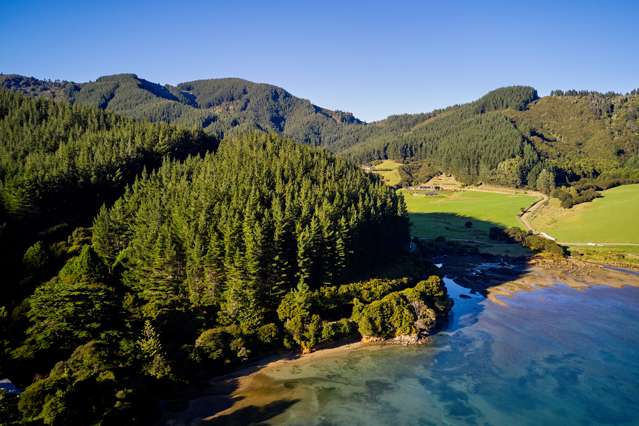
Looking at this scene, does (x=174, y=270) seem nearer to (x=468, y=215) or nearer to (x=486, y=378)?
(x=486, y=378)

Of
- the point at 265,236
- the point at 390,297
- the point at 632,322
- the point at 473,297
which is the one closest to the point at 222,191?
the point at 265,236

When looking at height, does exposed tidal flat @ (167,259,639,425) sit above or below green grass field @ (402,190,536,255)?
below

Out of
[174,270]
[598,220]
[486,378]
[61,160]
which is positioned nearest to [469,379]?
[486,378]

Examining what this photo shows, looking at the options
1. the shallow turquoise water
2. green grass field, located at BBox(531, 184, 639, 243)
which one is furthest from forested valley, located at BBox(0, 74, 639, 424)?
green grass field, located at BBox(531, 184, 639, 243)

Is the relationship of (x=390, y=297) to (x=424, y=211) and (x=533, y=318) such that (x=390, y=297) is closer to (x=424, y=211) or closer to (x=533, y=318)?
(x=533, y=318)

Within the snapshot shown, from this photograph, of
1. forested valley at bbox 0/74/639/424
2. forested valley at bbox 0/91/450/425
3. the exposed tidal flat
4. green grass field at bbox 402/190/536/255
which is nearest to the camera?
forested valley at bbox 0/91/450/425

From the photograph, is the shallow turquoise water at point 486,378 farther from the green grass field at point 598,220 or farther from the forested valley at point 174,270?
the green grass field at point 598,220

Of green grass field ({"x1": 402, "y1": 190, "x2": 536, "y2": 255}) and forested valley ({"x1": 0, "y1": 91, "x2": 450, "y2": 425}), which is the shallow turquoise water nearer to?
forested valley ({"x1": 0, "y1": 91, "x2": 450, "y2": 425})
